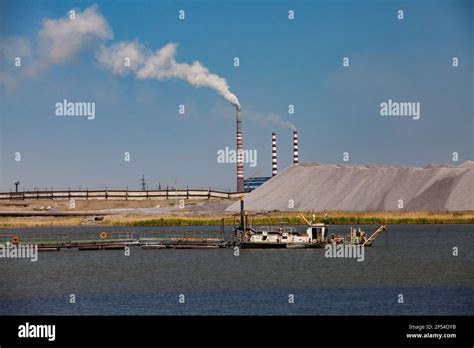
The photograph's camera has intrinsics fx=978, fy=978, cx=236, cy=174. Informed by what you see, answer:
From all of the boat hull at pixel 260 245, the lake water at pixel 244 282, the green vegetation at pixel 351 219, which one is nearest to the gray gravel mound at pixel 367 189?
the green vegetation at pixel 351 219

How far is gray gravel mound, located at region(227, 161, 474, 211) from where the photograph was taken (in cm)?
15725

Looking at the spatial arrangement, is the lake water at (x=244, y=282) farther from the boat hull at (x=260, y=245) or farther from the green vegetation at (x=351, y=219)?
the green vegetation at (x=351, y=219)

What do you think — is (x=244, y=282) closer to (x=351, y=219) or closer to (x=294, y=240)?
(x=294, y=240)

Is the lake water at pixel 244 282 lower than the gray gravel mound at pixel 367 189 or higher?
lower

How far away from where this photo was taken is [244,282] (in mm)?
59438

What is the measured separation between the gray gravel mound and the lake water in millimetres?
69384

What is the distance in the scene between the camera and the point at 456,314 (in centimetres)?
4516

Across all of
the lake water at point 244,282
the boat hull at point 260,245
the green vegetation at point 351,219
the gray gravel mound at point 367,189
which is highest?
the gray gravel mound at point 367,189

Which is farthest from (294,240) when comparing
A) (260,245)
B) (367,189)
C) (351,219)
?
(367,189)

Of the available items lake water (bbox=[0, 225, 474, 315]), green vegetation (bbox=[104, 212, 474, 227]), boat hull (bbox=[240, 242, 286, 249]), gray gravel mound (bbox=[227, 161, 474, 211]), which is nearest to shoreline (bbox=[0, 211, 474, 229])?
green vegetation (bbox=[104, 212, 474, 227])

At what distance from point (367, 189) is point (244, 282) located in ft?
371

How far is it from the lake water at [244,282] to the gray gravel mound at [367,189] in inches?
2732

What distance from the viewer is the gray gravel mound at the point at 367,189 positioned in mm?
157250

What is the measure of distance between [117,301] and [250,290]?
7.80m
